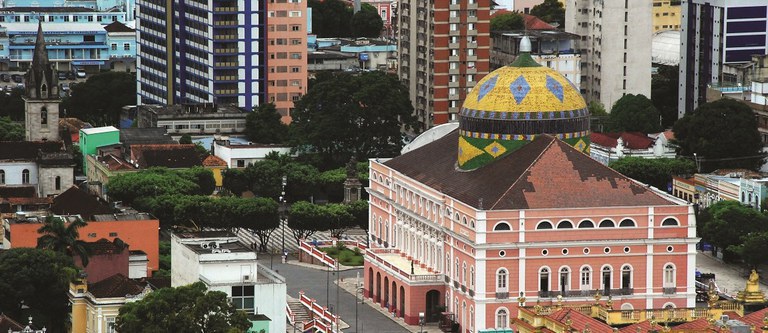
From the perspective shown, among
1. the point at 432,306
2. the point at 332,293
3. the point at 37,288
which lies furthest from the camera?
the point at 332,293

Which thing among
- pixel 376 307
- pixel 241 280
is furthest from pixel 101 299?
pixel 376 307

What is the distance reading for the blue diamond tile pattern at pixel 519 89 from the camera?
523 ft

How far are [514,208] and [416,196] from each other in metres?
14.2

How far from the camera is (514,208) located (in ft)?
490

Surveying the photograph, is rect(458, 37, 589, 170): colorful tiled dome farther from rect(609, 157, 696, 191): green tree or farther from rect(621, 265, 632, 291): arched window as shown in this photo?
Answer: rect(609, 157, 696, 191): green tree

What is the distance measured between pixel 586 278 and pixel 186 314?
29576 millimetres

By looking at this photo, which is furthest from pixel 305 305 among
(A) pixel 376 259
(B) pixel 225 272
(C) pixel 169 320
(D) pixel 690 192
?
(D) pixel 690 192

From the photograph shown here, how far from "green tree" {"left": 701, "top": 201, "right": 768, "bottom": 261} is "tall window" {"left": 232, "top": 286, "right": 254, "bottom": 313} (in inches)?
1717

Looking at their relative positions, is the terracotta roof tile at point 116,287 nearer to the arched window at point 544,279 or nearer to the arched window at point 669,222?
the arched window at point 544,279

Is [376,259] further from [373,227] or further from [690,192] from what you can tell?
[690,192]

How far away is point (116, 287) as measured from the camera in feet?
462

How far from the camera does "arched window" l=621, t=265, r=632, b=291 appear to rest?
15062cm

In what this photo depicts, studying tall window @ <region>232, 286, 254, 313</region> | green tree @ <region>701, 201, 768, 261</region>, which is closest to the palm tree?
tall window @ <region>232, 286, 254, 313</region>

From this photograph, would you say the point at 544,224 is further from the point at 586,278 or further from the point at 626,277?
the point at 626,277
